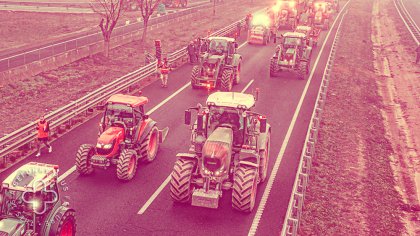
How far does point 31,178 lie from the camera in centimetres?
1009

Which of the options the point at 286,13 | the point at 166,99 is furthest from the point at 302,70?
the point at 286,13

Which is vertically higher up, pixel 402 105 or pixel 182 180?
pixel 182 180

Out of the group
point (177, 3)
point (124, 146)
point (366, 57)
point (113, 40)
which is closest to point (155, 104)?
point (124, 146)

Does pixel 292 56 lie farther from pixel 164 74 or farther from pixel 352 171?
pixel 352 171

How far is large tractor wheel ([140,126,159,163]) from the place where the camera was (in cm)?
1617

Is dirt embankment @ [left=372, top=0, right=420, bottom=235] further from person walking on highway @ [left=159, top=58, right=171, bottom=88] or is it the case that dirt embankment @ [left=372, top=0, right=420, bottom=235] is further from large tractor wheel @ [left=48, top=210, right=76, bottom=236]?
person walking on highway @ [left=159, top=58, right=171, bottom=88]

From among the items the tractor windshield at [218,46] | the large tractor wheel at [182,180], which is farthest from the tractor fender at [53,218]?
the tractor windshield at [218,46]

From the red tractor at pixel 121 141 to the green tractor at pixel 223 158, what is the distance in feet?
6.92

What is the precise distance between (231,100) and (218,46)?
12.4 meters

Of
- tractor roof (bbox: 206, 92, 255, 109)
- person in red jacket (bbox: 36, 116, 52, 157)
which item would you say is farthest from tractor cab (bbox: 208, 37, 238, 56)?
person in red jacket (bbox: 36, 116, 52, 157)

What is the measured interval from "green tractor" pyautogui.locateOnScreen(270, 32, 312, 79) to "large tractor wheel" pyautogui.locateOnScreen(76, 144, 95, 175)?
16.6 metres

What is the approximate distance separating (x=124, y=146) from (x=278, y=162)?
5.91 metres

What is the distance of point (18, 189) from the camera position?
9531 millimetres

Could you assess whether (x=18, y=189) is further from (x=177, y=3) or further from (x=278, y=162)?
(x=177, y=3)
